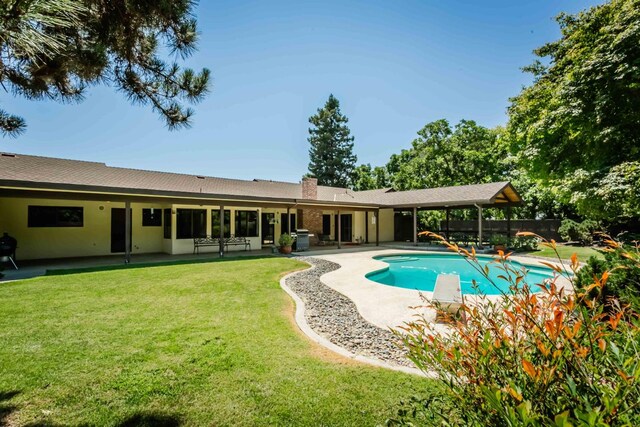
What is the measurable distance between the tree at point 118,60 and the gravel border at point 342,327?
3.77 metres

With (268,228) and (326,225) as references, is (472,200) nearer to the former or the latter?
(326,225)

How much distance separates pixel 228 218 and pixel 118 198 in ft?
18.4

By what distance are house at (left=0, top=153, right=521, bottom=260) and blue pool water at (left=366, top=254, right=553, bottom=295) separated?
3.94 meters

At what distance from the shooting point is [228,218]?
54.0ft

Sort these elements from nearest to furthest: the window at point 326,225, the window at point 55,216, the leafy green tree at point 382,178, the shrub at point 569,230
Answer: the window at point 55,216
the shrub at point 569,230
the window at point 326,225
the leafy green tree at point 382,178

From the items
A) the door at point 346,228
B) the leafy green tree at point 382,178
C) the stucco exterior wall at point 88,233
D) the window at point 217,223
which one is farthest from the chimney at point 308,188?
the leafy green tree at point 382,178

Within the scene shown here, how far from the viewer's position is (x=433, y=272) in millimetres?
12977

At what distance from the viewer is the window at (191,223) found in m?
15.0

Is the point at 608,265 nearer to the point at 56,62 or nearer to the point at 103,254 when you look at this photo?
the point at 56,62

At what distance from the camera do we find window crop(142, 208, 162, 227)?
603 inches

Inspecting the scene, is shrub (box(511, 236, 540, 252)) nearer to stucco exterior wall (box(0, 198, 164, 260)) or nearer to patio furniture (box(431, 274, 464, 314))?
patio furniture (box(431, 274, 464, 314))

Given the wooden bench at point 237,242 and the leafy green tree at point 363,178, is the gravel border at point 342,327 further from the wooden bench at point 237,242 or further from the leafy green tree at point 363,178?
the leafy green tree at point 363,178

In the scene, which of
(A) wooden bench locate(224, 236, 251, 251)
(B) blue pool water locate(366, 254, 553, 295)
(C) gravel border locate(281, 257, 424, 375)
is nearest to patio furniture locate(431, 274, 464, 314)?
(C) gravel border locate(281, 257, 424, 375)

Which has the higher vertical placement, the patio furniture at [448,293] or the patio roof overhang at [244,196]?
the patio roof overhang at [244,196]
